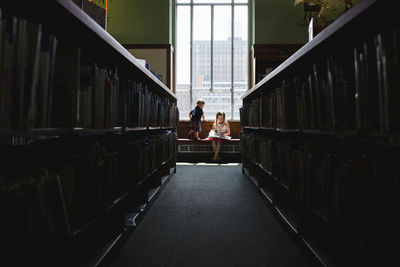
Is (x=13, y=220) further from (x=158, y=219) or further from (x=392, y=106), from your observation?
(x=158, y=219)

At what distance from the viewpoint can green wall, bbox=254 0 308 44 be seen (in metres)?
6.00

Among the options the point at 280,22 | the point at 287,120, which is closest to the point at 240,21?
the point at 280,22

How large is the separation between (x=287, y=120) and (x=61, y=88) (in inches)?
53.8

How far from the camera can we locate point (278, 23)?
19.7 ft

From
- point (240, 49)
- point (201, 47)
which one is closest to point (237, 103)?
point (240, 49)

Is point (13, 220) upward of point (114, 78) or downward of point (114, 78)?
downward

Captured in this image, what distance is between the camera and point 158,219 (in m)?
1.93

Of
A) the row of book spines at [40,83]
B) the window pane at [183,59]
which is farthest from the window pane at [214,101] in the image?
the row of book spines at [40,83]

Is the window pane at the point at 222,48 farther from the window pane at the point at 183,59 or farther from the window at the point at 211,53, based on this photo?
the window pane at the point at 183,59

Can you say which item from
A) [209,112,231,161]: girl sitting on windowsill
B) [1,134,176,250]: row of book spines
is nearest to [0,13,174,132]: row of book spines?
[1,134,176,250]: row of book spines

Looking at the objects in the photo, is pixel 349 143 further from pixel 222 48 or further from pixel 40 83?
pixel 222 48

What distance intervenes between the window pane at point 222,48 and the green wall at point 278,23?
733mm

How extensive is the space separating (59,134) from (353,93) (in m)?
1.11

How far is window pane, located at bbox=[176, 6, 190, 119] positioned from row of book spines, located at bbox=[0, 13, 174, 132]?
207 inches
